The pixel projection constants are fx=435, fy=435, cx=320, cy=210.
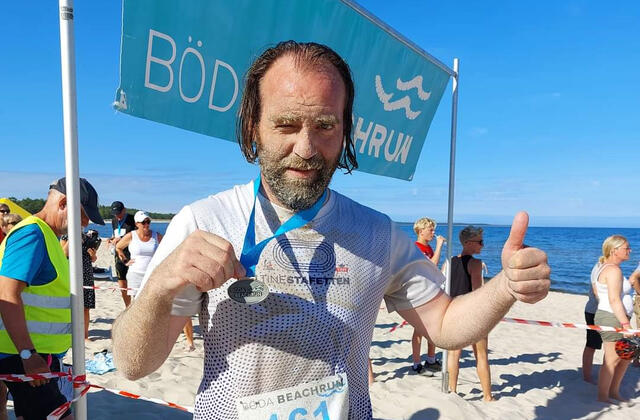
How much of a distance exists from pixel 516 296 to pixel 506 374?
561 centimetres

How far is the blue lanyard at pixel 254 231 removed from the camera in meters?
1.25

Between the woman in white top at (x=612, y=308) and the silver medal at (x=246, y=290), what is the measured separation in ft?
16.8

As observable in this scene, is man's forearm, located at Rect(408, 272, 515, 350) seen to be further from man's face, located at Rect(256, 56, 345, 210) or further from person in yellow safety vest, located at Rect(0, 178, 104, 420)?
person in yellow safety vest, located at Rect(0, 178, 104, 420)

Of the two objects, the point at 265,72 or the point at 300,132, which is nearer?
the point at 300,132

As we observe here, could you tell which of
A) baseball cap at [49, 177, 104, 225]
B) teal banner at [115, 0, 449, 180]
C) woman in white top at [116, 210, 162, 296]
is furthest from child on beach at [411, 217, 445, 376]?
baseball cap at [49, 177, 104, 225]

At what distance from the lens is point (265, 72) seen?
1.45 meters

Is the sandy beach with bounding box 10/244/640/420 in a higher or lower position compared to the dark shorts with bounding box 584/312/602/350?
lower

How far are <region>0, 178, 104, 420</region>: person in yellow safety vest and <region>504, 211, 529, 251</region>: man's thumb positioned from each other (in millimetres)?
2517

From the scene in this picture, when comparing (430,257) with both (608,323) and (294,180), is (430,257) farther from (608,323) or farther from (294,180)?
(294,180)

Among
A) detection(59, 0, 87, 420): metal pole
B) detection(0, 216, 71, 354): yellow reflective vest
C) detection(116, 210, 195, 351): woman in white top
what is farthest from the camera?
detection(116, 210, 195, 351): woman in white top

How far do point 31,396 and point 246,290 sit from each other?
2.19 m

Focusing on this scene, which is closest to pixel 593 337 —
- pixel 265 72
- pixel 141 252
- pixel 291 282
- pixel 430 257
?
pixel 430 257

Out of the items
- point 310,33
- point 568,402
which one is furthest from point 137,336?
point 568,402

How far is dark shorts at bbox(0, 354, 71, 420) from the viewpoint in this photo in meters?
2.51
